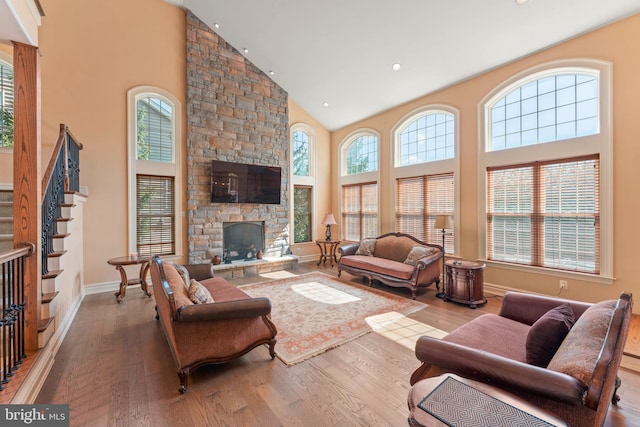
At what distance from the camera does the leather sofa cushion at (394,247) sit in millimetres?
5422

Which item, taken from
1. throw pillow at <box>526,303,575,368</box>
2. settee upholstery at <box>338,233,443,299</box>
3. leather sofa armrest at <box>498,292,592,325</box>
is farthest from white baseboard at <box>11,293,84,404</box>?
settee upholstery at <box>338,233,443,299</box>

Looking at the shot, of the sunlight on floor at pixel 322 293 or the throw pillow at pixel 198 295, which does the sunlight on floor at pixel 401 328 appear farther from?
the throw pillow at pixel 198 295

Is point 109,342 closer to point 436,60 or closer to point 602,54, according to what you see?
point 436,60

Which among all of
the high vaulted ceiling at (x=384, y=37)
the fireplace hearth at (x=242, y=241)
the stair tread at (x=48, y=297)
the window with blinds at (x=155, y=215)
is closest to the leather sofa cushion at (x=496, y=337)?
the stair tread at (x=48, y=297)

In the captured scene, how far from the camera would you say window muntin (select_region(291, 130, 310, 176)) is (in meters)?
7.35

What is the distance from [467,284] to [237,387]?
3.47m

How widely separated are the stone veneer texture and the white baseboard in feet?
9.14

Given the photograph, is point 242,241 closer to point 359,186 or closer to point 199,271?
point 199,271

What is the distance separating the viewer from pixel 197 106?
572cm

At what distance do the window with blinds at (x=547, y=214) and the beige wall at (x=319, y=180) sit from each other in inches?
161

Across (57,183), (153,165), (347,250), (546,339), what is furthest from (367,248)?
(57,183)

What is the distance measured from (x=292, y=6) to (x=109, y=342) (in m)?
5.41

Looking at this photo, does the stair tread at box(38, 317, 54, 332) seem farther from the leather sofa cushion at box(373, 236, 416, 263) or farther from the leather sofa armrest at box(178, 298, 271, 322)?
the leather sofa cushion at box(373, 236, 416, 263)

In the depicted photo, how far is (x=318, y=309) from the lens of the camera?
3957 millimetres
